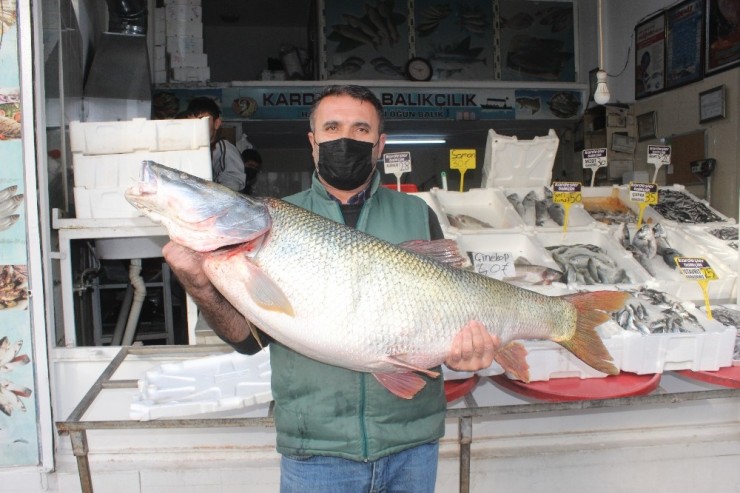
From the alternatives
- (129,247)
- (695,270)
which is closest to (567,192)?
(695,270)

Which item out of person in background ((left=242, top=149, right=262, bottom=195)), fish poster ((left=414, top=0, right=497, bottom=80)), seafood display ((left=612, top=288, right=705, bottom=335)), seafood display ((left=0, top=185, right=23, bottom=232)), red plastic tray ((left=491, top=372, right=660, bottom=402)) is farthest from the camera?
fish poster ((left=414, top=0, right=497, bottom=80))

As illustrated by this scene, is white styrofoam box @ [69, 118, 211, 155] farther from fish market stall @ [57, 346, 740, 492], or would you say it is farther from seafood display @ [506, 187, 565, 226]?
seafood display @ [506, 187, 565, 226]

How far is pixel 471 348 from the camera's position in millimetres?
1719

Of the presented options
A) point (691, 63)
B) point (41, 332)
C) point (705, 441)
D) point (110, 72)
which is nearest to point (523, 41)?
point (691, 63)

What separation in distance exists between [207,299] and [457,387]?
1295 millimetres

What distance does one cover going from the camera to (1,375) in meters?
2.94

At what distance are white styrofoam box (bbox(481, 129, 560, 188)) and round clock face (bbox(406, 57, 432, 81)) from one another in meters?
4.40

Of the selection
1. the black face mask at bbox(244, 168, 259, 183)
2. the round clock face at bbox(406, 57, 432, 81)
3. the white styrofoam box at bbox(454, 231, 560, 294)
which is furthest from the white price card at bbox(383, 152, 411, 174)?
the round clock face at bbox(406, 57, 432, 81)

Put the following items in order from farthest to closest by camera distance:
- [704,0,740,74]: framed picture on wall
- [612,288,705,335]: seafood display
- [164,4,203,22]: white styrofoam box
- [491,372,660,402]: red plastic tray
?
1. [164,4,203,22]: white styrofoam box
2. [704,0,740,74]: framed picture on wall
3. [612,288,705,335]: seafood display
4. [491,372,660,402]: red plastic tray

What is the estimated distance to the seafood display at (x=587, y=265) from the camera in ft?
10.6

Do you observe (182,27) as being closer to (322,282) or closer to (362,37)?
(362,37)

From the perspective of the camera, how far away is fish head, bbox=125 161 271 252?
1.50m

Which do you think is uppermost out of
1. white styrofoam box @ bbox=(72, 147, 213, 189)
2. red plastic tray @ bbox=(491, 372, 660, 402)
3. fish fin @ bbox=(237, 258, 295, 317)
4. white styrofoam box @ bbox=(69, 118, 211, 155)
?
white styrofoam box @ bbox=(69, 118, 211, 155)

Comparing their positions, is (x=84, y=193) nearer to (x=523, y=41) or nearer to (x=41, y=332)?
(x=41, y=332)
